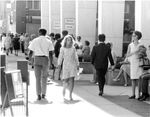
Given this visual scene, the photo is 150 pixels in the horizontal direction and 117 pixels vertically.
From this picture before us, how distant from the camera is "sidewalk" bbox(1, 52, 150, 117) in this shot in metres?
9.56

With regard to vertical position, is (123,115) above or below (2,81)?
below

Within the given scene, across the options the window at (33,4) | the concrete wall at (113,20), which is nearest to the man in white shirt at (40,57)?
the concrete wall at (113,20)

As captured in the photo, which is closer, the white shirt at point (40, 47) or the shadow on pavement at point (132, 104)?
the shadow on pavement at point (132, 104)

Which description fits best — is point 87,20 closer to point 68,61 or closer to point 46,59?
point 68,61

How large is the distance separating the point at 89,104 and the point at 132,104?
1139 millimetres

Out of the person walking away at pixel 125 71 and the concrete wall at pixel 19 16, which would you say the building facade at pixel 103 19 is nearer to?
the person walking away at pixel 125 71

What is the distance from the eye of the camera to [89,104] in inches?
429

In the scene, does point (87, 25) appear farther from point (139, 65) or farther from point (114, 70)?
point (139, 65)

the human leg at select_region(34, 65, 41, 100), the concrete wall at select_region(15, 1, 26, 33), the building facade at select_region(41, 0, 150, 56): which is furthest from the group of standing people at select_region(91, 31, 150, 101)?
the concrete wall at select_region(15, 1, 26, 33)

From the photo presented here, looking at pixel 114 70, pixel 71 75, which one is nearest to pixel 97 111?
pixel 71 75

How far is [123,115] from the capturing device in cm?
945

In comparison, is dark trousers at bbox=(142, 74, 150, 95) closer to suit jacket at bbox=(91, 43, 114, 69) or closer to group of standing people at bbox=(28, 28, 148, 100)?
group of standing people at bbox=(28, 28, 148, 100)

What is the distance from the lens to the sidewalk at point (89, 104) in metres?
9.56

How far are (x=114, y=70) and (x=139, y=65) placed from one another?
3.87m
